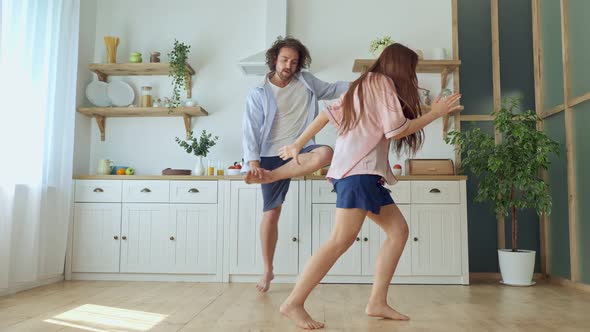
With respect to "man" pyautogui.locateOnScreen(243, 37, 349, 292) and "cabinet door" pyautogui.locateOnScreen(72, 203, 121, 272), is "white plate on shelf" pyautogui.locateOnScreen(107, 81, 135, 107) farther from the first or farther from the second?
"man" pyautogui.locateOnScreen(243, 37, 349, 292)

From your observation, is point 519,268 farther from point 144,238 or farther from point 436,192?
point 144,238

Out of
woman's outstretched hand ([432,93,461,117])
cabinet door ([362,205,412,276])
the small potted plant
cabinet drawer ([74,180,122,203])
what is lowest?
cabinet door ([362,205,412,276])

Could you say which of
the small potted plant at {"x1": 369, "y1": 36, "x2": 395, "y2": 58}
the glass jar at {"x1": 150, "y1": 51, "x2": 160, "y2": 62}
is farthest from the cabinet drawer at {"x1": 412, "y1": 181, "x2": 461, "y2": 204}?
the glass jar at {"x1": 150, "y1": 51, "x2": 160, "y2": 62}

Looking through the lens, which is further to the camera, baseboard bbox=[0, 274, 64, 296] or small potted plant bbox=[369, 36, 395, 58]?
small potted plant bbox=[369, 36, 395, 58]

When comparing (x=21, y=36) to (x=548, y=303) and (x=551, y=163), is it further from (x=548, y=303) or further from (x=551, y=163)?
(x=551, y=163)

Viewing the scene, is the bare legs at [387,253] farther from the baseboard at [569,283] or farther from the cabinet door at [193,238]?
the baseboard at [569,283]

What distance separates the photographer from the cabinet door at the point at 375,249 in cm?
366

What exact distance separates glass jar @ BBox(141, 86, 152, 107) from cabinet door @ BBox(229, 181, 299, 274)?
1112 mm

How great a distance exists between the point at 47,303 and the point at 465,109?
3.39m

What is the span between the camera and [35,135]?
3314 mm

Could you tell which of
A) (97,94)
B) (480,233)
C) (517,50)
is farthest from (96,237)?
(517,50)

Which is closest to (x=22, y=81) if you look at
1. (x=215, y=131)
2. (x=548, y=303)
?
(x=215, y=131)

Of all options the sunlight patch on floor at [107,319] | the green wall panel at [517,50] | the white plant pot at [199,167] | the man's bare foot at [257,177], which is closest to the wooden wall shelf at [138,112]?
the white plant pot at [199,167]

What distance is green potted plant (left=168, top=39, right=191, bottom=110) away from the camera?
4125 millimetres
